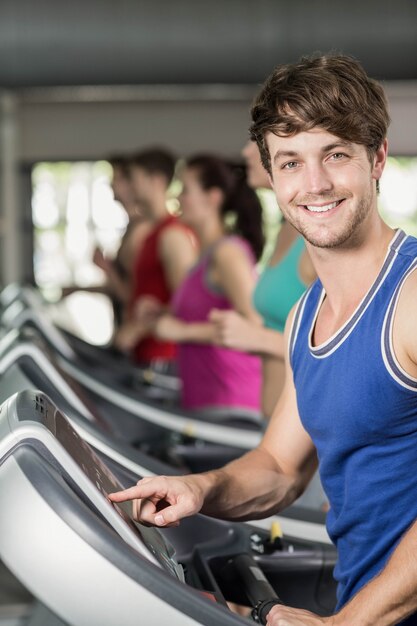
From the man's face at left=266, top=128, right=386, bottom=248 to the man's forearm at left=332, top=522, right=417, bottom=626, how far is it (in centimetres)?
40

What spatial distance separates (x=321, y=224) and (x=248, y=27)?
19.9 feet

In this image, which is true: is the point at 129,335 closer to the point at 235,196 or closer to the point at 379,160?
the point at 235,196

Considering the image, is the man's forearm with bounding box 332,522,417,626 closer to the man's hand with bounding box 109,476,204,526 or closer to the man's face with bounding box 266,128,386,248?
the man's hand with bounding box 109,476,204,526

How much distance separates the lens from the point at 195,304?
368 cm

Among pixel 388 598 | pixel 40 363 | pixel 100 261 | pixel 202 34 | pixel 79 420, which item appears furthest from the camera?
pixel 202 34

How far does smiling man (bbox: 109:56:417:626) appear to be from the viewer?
1352 millimetres

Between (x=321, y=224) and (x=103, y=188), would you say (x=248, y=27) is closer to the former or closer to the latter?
(x=103, y=188)

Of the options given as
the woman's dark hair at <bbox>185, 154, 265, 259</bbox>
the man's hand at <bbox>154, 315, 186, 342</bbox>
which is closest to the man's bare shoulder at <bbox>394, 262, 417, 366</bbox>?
the man's hand at <bbox>154, 315, 186, 342</bbox>

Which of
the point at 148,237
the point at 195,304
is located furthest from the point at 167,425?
the point at 148,237

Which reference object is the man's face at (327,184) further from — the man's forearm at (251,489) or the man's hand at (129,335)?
the man's hand at (129,335)

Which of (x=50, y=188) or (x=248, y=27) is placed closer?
(x=248, y=27)

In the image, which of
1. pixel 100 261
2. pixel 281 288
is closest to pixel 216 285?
pixel 281 288

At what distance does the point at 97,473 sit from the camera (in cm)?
140

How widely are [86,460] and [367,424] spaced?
1.13 ft
